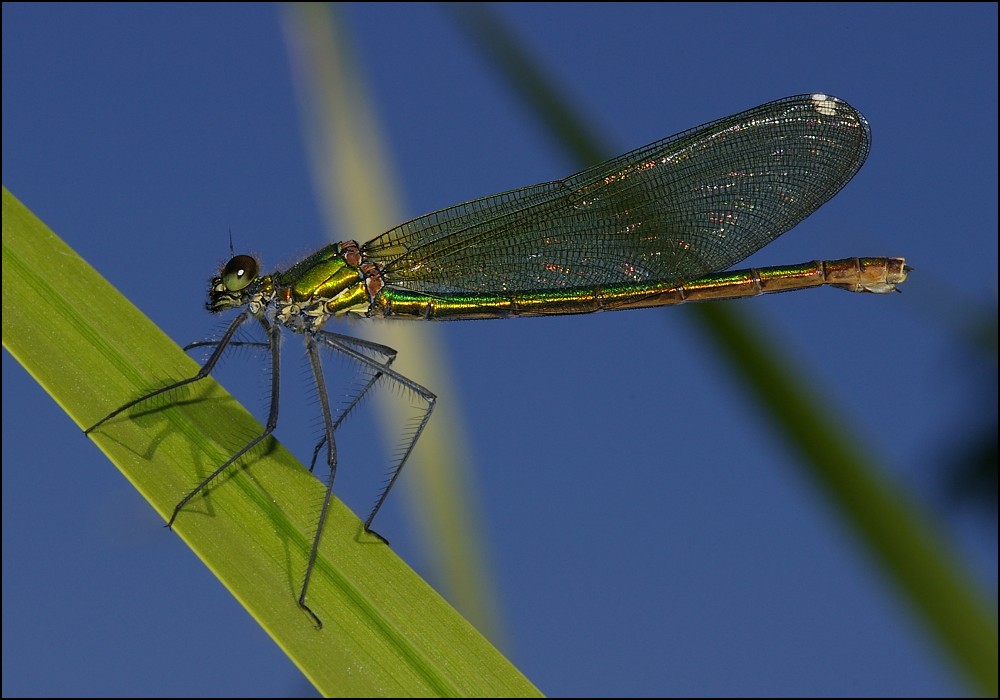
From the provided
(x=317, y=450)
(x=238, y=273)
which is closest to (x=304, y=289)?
(x=238, y=273)

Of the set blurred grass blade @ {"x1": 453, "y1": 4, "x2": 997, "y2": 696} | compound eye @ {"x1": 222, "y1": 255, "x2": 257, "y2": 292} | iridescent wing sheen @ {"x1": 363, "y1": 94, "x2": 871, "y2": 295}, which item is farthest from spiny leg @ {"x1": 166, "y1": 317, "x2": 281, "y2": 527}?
blurred grass blade @ {"x1": 453, "y1": 4, "x2": 997, "y2": 696}

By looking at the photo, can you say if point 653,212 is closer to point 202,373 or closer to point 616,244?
point 616,244

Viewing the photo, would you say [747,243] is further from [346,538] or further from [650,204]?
[346,538]

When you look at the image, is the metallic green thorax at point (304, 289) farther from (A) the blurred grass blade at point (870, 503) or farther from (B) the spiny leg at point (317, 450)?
(A) the blurred grass blade at point (870, 503)

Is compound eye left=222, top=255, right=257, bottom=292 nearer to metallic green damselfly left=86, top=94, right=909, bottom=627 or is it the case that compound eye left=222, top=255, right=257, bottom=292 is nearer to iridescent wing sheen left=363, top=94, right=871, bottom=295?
metallic green damselfly left=86, top=94, right=909, bottom=627

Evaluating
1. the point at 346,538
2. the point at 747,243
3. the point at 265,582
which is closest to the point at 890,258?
the point at 747,243

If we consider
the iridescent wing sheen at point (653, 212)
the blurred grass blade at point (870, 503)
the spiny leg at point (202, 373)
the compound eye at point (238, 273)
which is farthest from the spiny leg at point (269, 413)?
the blurred grass blade at point (870, 503)
